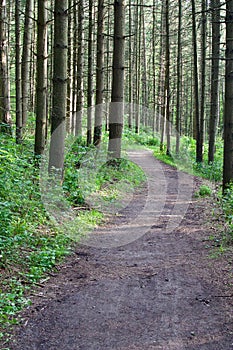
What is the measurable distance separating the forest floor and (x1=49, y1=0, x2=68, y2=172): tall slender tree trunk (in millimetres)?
1997

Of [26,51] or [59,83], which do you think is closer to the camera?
[59,83]

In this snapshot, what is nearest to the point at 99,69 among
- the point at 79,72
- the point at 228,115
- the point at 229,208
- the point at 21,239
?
the point at 79,72

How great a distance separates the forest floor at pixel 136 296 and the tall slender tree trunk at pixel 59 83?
1997 mm

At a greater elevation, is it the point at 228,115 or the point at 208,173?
the point at 228,115

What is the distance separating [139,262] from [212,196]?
6729 millimetres

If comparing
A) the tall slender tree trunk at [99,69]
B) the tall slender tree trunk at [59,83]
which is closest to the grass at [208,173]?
the tall slender tree trunk at [59,83]

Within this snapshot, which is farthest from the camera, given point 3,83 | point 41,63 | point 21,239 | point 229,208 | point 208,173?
point 208,173

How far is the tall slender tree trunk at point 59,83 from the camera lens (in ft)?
28.8

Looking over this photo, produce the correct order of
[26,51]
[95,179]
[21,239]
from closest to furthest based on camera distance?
[21,239], [95,179], [26,51]

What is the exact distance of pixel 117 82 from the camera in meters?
14.1

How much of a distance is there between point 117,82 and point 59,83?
537 cm

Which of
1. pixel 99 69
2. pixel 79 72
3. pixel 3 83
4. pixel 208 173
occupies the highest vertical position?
pixel 79 72

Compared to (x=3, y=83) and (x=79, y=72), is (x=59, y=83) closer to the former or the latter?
(x=3, y=83)

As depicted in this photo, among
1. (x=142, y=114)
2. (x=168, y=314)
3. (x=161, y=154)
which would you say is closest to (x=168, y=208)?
(x=168, y=314)
